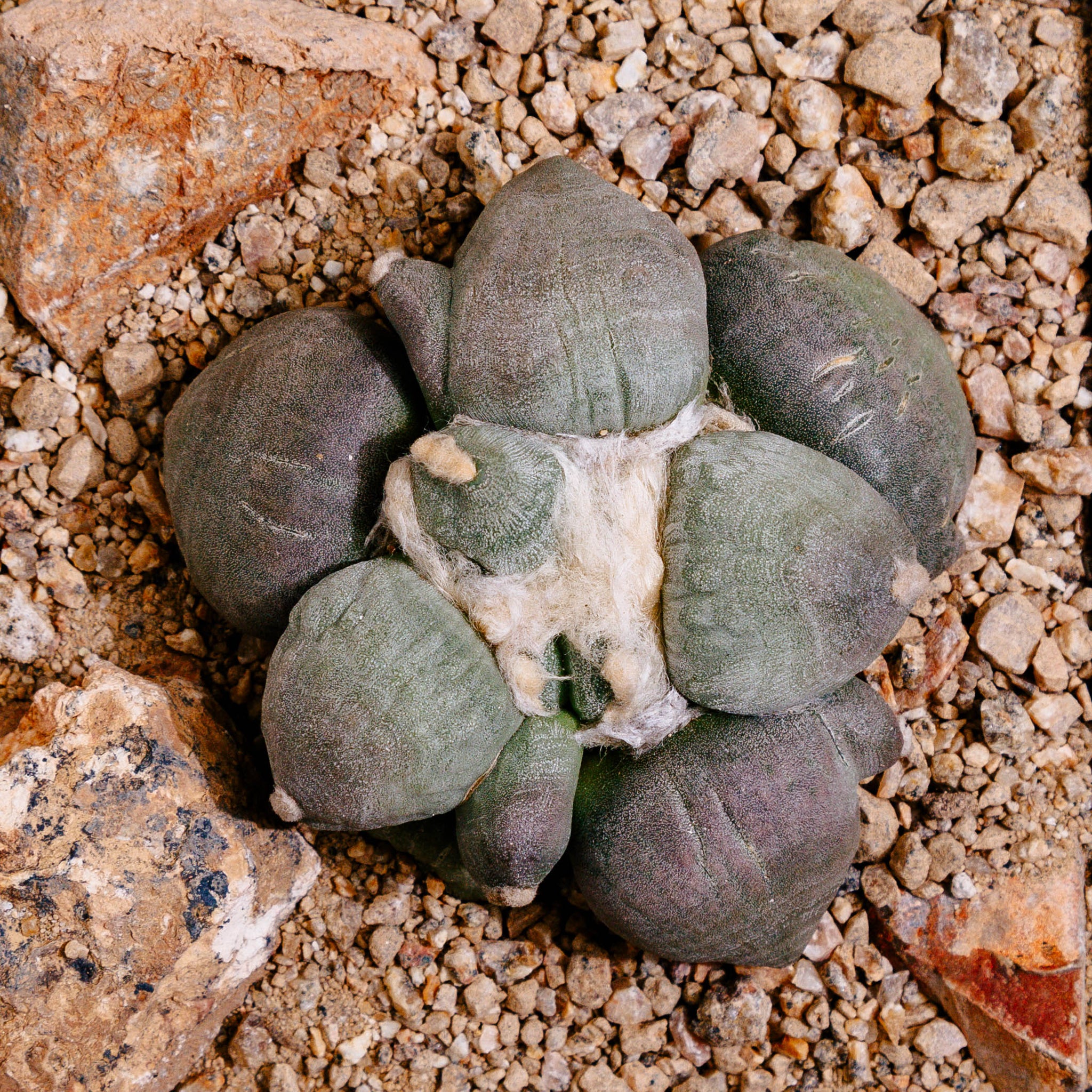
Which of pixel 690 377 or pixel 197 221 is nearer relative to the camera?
pixel 690 377

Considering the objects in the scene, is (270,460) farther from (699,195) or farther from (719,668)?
(699,195)

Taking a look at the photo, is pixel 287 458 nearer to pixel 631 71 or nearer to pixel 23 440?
pixel 23 440

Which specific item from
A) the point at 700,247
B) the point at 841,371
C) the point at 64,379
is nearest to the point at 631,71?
the point at 700,247

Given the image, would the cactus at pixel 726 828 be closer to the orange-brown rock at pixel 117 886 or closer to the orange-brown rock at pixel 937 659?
the orange-brown rock at pixel 937 659

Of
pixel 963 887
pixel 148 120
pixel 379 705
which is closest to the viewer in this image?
pixel 379 705

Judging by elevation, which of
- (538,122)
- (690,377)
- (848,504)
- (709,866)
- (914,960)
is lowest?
(914,960)

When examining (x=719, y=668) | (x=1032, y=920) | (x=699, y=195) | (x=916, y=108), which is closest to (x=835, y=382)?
(x=719, y=668)
